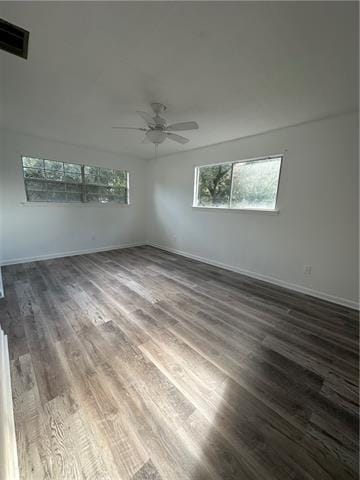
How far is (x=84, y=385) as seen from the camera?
1.37 meters

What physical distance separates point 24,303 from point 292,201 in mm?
4018

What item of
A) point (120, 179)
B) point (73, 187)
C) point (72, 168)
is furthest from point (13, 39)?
point (120, 179)

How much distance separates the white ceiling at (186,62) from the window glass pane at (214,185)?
1176 mm

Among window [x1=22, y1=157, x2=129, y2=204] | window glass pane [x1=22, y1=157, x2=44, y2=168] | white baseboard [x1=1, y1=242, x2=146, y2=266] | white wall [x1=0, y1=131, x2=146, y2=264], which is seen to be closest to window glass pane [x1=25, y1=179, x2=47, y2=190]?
window [x1=22, y1=157, x2=129, y2=204]

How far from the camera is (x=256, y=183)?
3398 mm

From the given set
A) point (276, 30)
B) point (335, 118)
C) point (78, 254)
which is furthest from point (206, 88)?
point (78, 254)

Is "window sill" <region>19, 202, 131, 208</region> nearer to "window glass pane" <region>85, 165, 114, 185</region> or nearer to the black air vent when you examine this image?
"window glass pane" <region>85, 165, 114, 185</region>

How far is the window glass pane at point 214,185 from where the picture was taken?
3.84 metres

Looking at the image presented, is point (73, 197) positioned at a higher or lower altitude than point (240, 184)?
lower

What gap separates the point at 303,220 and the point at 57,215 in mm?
4773

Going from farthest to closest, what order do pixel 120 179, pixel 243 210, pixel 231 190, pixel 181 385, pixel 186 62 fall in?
pixel 120 179 → pixel 231 190 → pixel 243 210 → pixel 186 62 → pixel 181 385

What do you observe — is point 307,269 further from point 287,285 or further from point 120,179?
point 120,179

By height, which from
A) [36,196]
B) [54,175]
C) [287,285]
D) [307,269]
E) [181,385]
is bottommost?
[181,385]

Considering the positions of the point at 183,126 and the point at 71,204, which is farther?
the point at 71,204
